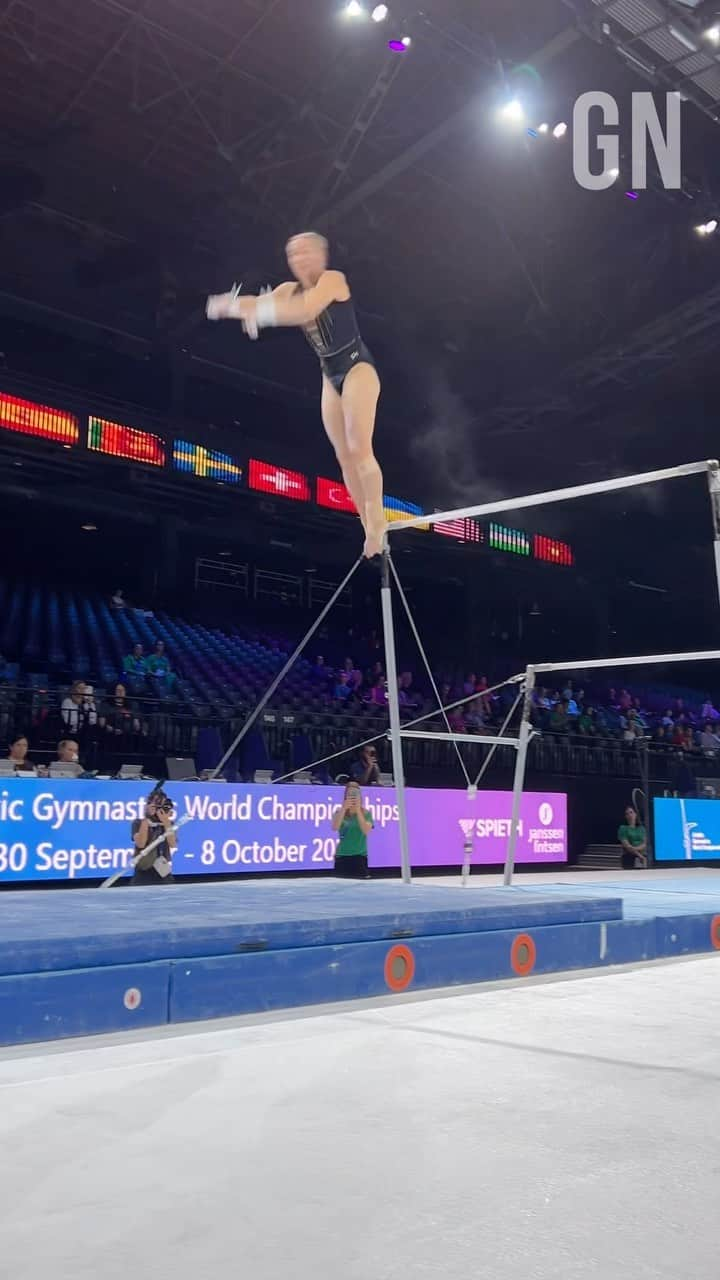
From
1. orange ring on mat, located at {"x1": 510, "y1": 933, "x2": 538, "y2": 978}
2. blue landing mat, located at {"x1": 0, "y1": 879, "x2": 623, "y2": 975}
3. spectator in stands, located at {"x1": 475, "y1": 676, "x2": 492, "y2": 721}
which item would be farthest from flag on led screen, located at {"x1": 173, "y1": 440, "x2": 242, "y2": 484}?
orange ring on mat, located at {"x1": 510, "y1": 933, "x2": 538, "y2": 978}

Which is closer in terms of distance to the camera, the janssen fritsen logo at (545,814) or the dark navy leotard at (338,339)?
the dark navy leotard at (338,339)

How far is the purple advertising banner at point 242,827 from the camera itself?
7262 millimetres

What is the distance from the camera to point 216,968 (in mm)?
3438

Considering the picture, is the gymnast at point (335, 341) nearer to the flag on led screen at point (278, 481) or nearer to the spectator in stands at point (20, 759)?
the spectator in stands at point (20, 759)

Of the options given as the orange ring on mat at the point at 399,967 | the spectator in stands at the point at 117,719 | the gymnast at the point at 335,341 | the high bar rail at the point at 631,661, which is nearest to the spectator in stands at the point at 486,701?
the spectator in stands at the point at 117,719

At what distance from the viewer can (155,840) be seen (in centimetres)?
653

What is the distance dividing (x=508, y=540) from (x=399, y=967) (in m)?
15.0

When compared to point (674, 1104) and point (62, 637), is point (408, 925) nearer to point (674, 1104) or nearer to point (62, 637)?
point (674, 1104)

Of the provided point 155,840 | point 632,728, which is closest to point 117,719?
point 155,840

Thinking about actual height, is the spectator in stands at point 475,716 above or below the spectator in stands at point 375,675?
below

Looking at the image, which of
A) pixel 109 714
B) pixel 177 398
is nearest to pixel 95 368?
pixel 177 398

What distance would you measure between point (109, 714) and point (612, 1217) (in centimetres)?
833

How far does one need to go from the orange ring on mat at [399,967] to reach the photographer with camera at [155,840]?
9.26ft

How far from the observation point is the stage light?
33.2ft
